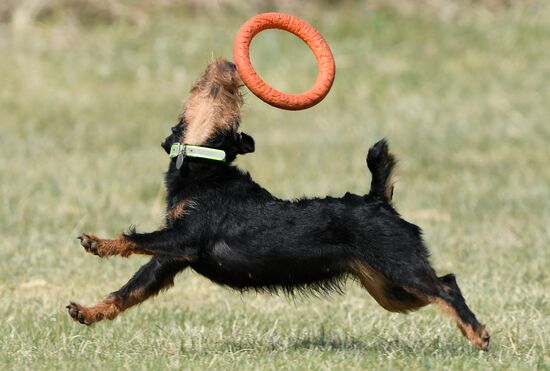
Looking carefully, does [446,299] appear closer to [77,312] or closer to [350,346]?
[350,346]

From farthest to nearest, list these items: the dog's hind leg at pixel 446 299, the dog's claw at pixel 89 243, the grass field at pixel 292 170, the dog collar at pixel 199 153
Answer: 1. the grass field at pixel 292 170
2. the dog collar at pixel 199 153
3. the dog's hind leg at pixel 446 299
4. the dog's claw at pixel 89 243

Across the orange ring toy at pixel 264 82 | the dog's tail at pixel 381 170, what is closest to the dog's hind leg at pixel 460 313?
the dog's tail at pixel 381 170

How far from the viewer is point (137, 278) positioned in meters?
5.73

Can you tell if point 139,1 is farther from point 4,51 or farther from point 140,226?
point 140,226

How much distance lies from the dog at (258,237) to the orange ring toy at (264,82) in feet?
0.34

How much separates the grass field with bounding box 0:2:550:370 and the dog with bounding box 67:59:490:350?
31cm

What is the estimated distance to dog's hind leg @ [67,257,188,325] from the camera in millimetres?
5621

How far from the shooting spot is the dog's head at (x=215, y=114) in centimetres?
563

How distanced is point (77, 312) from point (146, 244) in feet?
1.77

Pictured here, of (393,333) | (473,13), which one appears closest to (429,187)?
(393,333)

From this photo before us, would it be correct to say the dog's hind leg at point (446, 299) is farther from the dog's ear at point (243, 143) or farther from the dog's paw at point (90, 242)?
the dog's paw at point (90, 242)

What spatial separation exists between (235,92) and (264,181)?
6.46 m

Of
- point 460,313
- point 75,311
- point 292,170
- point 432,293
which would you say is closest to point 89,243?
point 75,311

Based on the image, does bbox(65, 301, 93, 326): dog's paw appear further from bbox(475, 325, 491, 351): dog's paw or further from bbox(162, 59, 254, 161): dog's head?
bbox(475, 325, 491, 351): dog's paw
